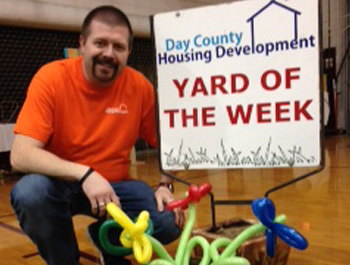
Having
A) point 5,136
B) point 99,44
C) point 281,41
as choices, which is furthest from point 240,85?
point 5,136

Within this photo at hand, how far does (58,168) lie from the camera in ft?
3.46

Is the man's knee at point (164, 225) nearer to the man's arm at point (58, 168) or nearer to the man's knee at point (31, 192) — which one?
the man's arm at point (58, 168)

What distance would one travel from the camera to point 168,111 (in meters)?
1.28

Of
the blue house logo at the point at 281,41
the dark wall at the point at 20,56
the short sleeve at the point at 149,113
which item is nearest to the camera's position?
the blue house logo at the point at 281,41

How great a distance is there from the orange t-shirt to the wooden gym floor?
421mm

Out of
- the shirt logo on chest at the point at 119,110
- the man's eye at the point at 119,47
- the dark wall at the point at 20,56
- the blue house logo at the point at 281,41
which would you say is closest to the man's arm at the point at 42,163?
the shirt logo on chest at the point at 119,110

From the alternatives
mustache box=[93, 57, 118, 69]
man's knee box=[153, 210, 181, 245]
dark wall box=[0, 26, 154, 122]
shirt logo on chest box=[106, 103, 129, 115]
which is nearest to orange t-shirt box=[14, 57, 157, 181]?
shirt logo on chest box=[106, 103, 129, 115]

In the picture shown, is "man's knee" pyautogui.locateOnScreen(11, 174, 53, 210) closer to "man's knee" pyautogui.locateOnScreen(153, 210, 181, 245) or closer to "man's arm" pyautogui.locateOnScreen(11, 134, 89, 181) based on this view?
"man's arm" pyautogui.locateOnScreen(11, 134, 89, 181)

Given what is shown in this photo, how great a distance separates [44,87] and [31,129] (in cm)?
16

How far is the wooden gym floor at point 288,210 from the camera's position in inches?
55.1

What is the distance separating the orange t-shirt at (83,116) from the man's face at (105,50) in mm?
75

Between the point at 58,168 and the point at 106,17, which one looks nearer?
the point at 58,168

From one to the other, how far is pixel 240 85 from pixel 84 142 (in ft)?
1.76

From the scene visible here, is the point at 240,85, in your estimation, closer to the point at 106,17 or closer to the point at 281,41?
the point at 281,41
